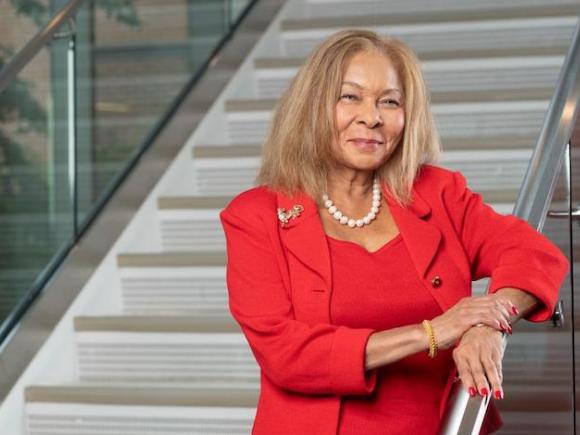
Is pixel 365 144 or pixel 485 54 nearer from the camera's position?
pixel 365 144

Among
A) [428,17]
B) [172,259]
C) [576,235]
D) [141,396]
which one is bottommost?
[141,396]

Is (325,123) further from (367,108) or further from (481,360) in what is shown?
(481,360)

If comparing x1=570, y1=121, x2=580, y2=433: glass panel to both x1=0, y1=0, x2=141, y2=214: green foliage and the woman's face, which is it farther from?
x1=0, y1=0, x2=141, y2=214: green foliage

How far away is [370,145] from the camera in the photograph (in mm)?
2570

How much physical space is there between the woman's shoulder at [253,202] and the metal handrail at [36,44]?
2163mm

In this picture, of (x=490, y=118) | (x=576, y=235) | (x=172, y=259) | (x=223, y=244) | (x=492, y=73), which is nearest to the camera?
(x=576, y=235)

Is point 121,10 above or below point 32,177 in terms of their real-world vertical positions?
above

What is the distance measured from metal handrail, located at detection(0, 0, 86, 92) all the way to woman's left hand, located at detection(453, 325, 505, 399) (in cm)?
268

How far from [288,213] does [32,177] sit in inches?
96.7

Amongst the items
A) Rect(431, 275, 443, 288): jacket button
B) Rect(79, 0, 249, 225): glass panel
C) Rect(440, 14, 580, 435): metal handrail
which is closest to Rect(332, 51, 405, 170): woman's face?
Rect(431, 275, 443, 288): jacket button

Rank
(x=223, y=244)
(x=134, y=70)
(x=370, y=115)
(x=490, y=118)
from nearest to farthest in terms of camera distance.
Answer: (x=370, y=115) → (x=223, y=244) → (x=134, y=70) → (x=490, y=118)

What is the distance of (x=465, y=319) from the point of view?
2.32m

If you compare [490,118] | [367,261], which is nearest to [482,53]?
[490,118]

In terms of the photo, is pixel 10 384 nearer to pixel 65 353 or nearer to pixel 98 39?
pixel 65 353
